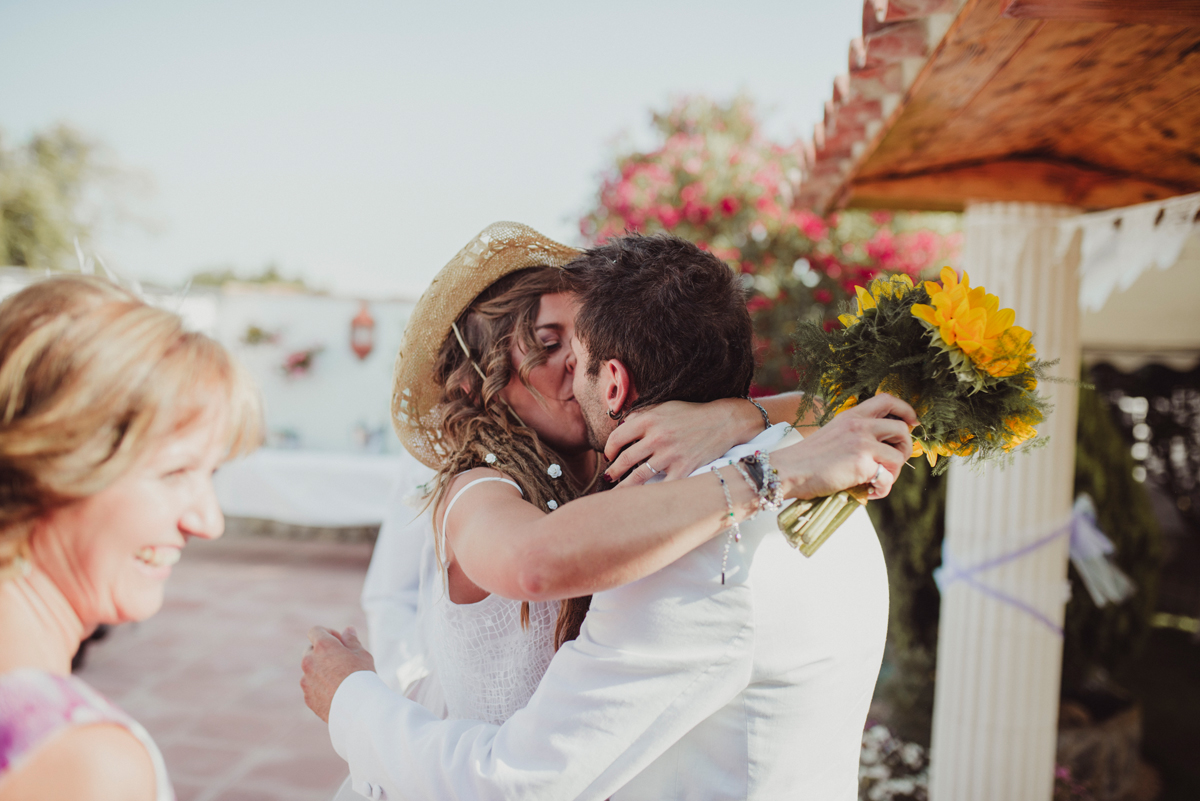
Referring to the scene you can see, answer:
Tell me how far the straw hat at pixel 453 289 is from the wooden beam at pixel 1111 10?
107 cm

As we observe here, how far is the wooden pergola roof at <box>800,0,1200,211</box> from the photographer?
170 centimetres

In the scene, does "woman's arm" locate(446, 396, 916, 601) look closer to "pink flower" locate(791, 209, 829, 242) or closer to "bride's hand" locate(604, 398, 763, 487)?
"bride's hand" locate(604, 398, 763, 487)

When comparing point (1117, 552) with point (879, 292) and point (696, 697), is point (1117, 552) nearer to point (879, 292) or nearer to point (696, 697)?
point (879, 292)

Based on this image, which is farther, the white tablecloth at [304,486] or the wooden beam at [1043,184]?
the white tablecloth at [304,486]

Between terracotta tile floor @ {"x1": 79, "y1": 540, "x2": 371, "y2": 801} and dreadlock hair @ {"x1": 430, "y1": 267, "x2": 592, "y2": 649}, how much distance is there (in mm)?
2858

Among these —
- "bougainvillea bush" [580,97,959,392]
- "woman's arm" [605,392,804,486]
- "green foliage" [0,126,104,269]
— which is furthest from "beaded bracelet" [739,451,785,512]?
"green foliage" [0,126,104,269]

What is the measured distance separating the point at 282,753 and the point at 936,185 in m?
4.43

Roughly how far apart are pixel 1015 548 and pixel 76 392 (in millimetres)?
3206

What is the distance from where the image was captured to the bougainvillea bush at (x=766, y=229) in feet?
18.1

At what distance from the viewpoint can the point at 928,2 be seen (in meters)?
1.72

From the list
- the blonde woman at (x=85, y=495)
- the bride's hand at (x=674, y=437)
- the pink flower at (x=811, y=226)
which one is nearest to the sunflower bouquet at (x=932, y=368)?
the bride's hand at (x=674, y=437)

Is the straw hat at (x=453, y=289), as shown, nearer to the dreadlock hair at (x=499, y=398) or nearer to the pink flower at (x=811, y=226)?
the dreadlock hair at (x=499, y=398)

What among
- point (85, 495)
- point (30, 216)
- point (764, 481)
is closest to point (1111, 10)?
point (764, 481)

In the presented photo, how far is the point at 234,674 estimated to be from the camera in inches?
204
